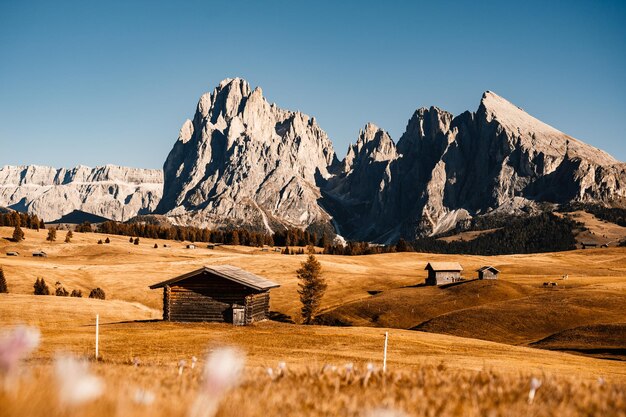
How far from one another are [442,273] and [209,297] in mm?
66734

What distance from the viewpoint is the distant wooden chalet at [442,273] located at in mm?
111381

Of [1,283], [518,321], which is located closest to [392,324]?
[518,321]

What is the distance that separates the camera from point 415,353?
41.5m

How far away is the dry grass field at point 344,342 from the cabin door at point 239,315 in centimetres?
304

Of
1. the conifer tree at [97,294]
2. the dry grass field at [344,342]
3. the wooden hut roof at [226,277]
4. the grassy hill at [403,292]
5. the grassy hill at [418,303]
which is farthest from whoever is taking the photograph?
the conifer tree at [97,294]

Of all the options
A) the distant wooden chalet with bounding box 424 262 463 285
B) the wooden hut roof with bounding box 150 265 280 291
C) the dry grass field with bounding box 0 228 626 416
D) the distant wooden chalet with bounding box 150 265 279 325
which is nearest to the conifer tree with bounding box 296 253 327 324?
the dry grass field with bounding box 0 228 626 416

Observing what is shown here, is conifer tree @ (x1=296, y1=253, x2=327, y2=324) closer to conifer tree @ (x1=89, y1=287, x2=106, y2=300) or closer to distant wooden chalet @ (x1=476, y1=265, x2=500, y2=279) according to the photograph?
conifer tree @ (x1=89, y1=287, x2=106, y2=300)

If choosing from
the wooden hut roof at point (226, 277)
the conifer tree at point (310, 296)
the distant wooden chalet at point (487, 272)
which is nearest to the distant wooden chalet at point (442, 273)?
the distant wooden chalet at point (487, 272)

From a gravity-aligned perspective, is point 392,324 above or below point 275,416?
below

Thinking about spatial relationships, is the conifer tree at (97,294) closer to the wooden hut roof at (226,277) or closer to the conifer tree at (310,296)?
the conifer tree at (310,296)

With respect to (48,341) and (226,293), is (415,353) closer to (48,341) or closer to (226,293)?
(226,293)

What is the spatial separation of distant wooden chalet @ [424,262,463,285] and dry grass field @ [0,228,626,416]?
19.5 feet

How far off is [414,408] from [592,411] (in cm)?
183

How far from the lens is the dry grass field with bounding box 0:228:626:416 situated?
4.73 metres
